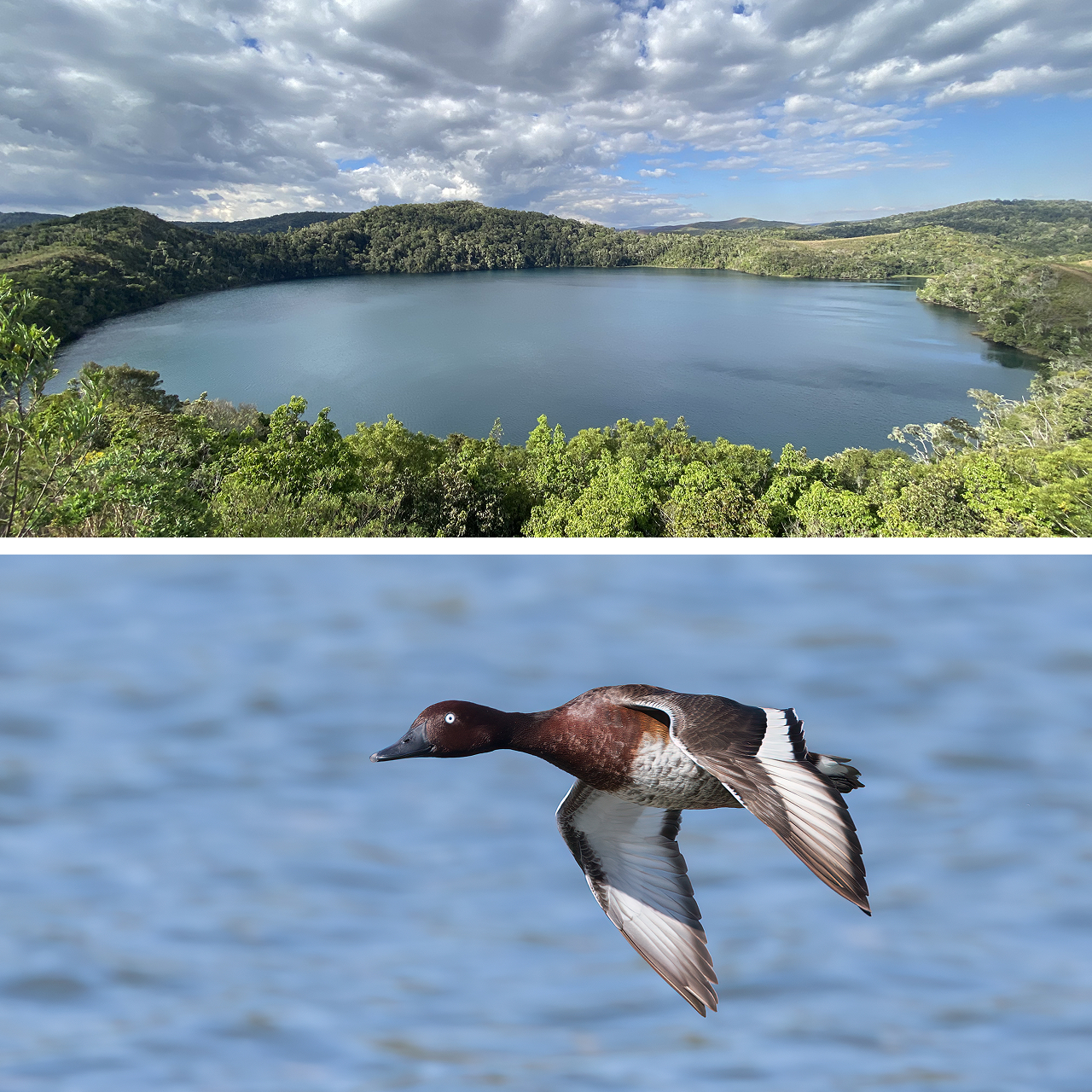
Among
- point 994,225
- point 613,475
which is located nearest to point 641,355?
point 613,475

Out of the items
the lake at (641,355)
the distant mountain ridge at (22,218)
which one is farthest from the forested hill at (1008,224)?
the distant mountain ridge at (22,218)

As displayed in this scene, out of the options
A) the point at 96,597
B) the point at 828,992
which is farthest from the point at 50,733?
the point at 828,992

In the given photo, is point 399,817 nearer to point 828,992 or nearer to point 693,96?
point 828,992

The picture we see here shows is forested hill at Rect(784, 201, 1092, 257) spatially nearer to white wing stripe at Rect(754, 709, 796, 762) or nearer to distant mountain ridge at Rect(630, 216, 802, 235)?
distant mountain ridge at Rect(630, 216, 802, 235)

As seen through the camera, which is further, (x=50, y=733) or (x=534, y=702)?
(x=50, y=733)

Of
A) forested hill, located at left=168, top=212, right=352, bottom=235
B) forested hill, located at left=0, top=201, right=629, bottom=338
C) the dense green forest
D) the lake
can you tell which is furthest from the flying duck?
the lake

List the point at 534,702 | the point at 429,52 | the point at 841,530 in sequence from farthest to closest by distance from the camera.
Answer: the point at 841,530, the point at 429,52, the point at 534,702
